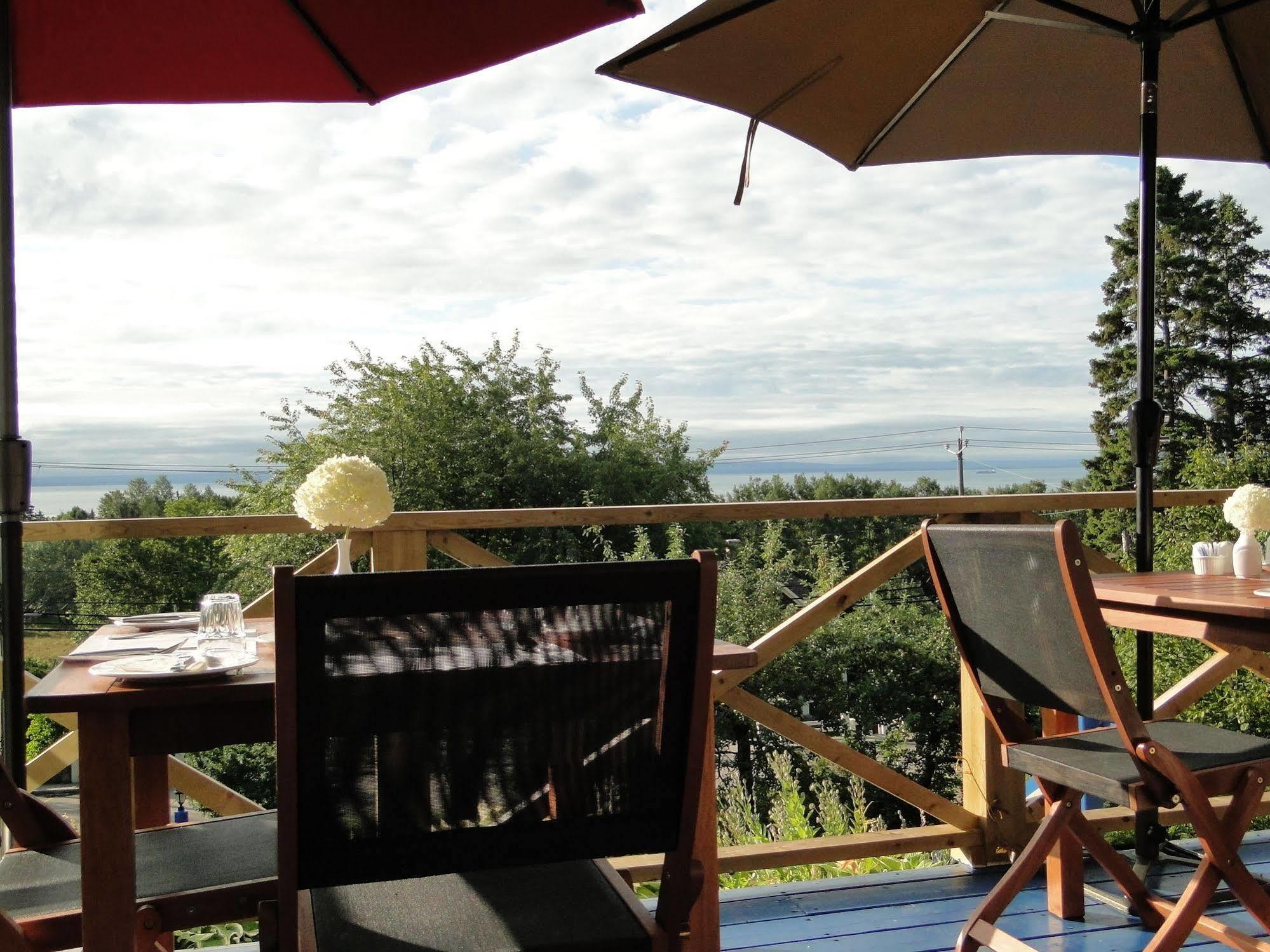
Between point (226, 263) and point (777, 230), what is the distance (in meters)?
12.9

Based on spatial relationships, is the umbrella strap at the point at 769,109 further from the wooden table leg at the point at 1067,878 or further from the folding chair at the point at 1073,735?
the wooden table leg at the point at 1067,878

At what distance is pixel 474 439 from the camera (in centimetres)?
1775

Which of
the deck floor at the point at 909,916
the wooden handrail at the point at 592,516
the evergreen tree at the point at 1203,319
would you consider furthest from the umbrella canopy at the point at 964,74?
the evergreen tree at the point at 1203,319

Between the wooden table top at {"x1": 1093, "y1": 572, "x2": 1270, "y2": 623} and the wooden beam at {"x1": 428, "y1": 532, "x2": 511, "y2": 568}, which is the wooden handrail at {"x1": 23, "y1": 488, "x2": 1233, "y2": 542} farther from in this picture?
the wooden table top at {"x1": 1093, "y1": 572, "x2": 1270, "y2": 623}

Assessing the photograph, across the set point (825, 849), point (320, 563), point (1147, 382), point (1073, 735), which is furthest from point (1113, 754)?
point (320, 563)

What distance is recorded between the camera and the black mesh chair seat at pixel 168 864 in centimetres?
160

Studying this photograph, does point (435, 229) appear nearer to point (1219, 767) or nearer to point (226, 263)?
point (226, 263)

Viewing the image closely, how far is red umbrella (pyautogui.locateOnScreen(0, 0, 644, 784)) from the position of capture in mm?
2289

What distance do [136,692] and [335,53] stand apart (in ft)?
4.94

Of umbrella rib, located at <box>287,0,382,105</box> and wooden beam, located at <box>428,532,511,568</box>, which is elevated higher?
umbrella rib, located at <box>287,0,382,105</box>

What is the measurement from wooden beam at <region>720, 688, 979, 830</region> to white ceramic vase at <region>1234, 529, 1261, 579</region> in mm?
1002

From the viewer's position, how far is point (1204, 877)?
2.19 metres

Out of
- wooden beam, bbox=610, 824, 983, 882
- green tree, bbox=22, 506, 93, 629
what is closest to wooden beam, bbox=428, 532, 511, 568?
wooden beam, bbox=610, 824, 983, 882

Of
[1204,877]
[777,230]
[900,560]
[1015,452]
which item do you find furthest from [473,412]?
[1015,452]
